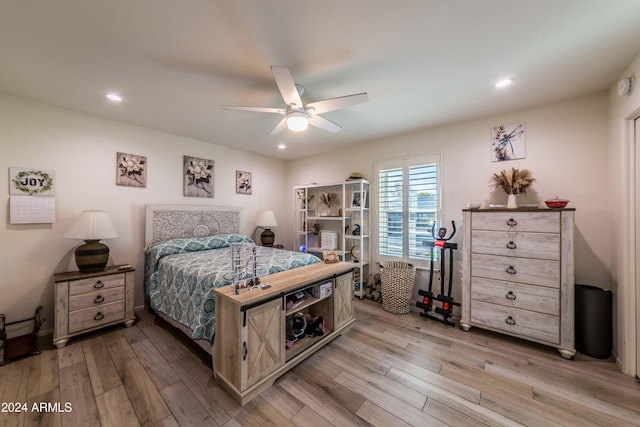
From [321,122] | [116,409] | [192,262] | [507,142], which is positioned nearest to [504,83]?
[507,142]

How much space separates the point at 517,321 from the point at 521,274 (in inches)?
18.9

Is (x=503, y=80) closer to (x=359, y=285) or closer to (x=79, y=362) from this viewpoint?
(x=359, y=285)

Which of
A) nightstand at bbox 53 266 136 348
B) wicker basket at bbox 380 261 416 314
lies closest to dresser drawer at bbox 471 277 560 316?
wicker basket at bbox 380 261 416 314

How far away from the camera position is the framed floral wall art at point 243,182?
4305 millimetres

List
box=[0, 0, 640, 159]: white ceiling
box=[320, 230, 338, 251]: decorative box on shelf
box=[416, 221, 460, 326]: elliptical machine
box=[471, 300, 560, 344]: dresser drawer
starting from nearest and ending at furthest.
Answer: box=[0, 0, 640, 159]: white ceiling, box=[471, 300, 560, 344]: dresser drawer, box=[416, 221, 460, 326]: elliptical machine, box=[320, 230, 338, 251]: decorative box on shelf

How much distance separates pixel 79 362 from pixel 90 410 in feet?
2.50

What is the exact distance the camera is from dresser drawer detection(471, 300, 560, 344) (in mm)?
2195

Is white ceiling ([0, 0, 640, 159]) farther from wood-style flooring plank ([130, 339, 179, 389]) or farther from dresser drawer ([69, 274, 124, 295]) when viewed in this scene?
wood-style flooring plank ([130, 339, 179, 389])

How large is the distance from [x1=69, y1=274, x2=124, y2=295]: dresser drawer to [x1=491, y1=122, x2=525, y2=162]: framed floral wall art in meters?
4.63

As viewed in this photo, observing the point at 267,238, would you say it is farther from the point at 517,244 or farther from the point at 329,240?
the point at 517,244

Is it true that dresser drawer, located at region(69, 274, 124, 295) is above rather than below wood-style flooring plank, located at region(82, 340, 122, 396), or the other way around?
above

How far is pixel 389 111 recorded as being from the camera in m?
2.70

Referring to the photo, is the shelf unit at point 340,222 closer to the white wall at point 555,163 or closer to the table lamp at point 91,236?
the white wall at point 555,163

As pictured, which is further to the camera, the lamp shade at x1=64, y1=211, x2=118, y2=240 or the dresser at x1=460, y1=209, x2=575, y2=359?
the lamp shade at x1=64, y1=211, x2=118, y2=240
